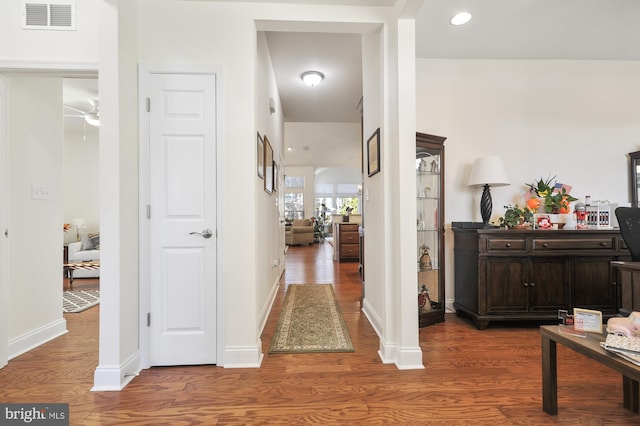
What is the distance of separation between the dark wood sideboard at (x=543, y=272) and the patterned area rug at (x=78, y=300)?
4264 millimetres

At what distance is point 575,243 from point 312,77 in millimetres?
3437

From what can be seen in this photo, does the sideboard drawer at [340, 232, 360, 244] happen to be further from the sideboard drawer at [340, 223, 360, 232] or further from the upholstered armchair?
the upholstered armchair

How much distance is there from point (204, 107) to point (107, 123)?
23.6 inches

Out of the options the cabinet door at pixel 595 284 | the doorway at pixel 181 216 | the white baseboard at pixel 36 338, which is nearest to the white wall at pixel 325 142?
the cabinet door at pixel 595 284

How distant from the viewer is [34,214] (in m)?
2.52

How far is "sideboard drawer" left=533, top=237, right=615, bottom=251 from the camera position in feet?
9.01

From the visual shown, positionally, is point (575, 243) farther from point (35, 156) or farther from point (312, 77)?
point (35, 156)

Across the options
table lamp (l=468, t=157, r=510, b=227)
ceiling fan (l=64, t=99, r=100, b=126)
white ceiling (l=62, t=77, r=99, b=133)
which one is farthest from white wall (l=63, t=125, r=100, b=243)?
table lamp (l=468, t=157, r=510, b=227)

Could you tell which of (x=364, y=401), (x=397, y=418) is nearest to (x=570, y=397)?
(x=397, y=418)

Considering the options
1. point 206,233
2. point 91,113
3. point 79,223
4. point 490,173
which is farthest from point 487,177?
point 79,223

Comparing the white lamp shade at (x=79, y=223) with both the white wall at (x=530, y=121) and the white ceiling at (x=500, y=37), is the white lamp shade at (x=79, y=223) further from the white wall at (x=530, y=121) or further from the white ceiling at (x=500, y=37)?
the white wall at (x=530, y=121)

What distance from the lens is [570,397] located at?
1706 millimetres

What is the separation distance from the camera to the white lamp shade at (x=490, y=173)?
2.88 meters

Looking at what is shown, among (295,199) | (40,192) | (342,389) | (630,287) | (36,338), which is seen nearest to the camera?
(630,287)
